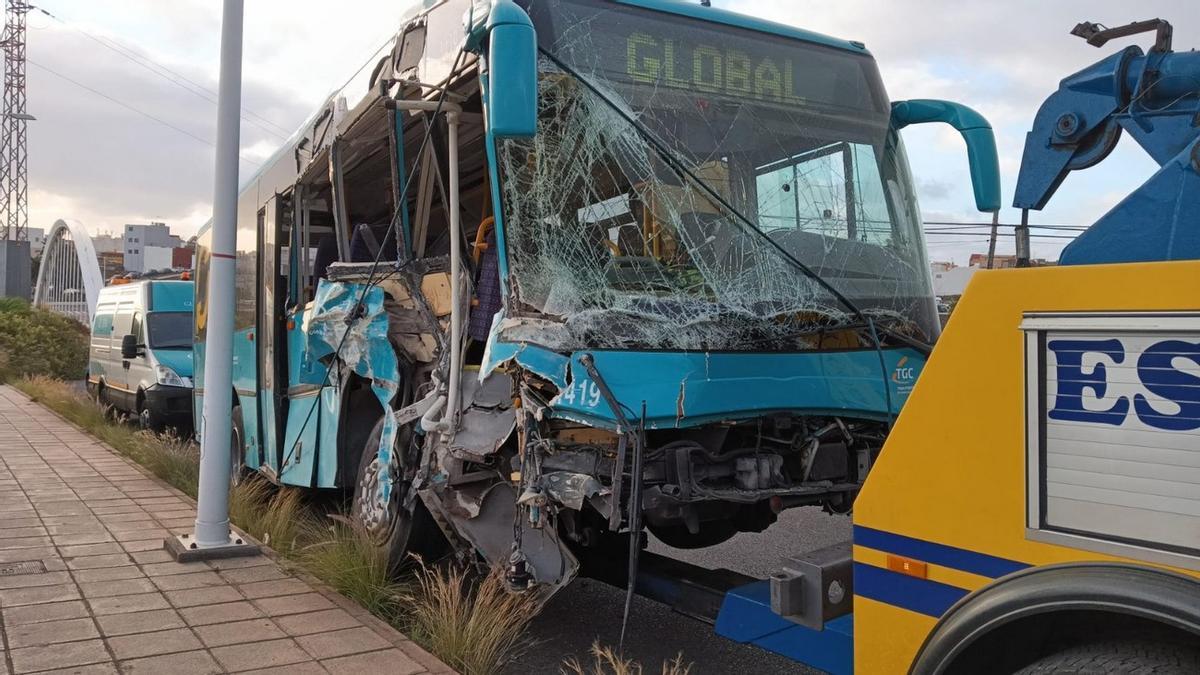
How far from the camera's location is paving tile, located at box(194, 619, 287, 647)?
183 inches

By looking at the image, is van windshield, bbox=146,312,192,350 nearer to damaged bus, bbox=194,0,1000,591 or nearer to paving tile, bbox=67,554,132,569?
paving tile, bbox=67,554,132,569

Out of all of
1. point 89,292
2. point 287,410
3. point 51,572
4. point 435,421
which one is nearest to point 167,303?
point 287,410

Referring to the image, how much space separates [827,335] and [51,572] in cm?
477

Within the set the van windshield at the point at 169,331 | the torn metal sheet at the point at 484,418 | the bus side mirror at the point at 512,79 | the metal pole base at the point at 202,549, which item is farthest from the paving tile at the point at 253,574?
the van windshield at the point at 169,331

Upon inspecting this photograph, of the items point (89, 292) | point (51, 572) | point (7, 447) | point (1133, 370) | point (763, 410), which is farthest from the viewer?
point (89, 292)

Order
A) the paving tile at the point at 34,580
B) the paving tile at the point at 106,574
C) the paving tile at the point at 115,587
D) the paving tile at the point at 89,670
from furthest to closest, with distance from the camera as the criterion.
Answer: the paving tile at the point at 106,574 < the paving tile at the point at 34,580 < the paving tile at the point at 115,587 < the paving tile at the point at 89,670

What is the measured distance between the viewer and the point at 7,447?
1216 centimetres

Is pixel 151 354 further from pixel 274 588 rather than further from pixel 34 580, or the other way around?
pixel 274 588

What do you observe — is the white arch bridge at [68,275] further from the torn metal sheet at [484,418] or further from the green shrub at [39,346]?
the torn metal sheet at [484,418]

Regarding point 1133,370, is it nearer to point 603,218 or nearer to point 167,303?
point 603,218

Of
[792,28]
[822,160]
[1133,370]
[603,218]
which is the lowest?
[1133,370]

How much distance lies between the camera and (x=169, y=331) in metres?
14.4

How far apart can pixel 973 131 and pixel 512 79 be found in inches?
109

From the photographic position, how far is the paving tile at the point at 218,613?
16.3 feet
